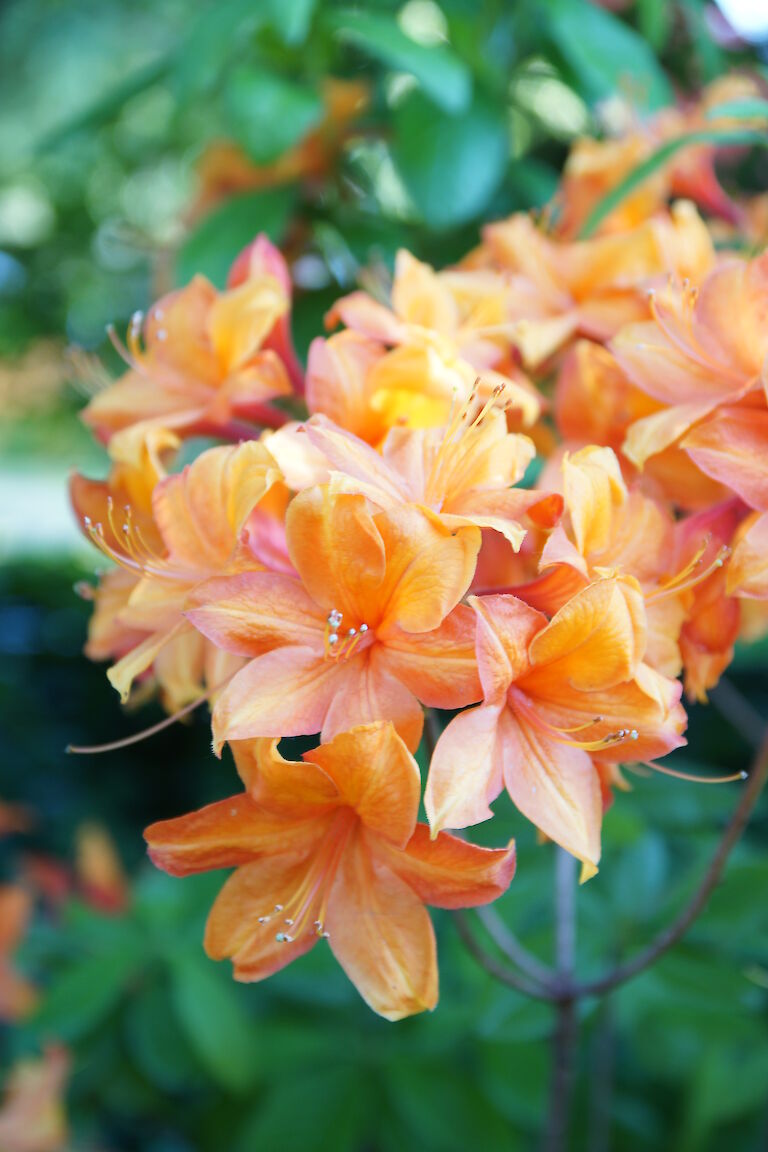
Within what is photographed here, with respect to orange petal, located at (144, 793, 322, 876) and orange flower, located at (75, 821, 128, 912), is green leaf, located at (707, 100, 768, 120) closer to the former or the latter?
orange petal, located at (144, 793, 322, 876)

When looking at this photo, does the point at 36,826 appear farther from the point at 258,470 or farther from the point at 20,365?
the point at 258,470

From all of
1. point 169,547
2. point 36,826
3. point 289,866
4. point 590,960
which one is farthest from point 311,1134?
point 36,826

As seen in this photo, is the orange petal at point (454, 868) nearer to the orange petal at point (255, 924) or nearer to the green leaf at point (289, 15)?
the orange petal at point (255, 924)

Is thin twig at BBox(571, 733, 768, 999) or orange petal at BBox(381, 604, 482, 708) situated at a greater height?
orange petal at BBox(381, 604, 482, 708)

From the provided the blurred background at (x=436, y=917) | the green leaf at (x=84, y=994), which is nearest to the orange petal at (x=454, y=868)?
the blurred background at (x=436, y=917)

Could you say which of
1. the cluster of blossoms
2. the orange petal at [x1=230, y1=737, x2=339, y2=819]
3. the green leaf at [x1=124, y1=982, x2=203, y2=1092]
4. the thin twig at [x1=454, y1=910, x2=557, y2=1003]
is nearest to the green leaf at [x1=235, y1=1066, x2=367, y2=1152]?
the green leaf at [x1=124, y1=982, x2=203, y2=1092]

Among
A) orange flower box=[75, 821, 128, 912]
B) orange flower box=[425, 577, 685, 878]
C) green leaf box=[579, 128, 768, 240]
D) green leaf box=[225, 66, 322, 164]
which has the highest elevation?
green leaf box=[225, 66, 322, 164]
